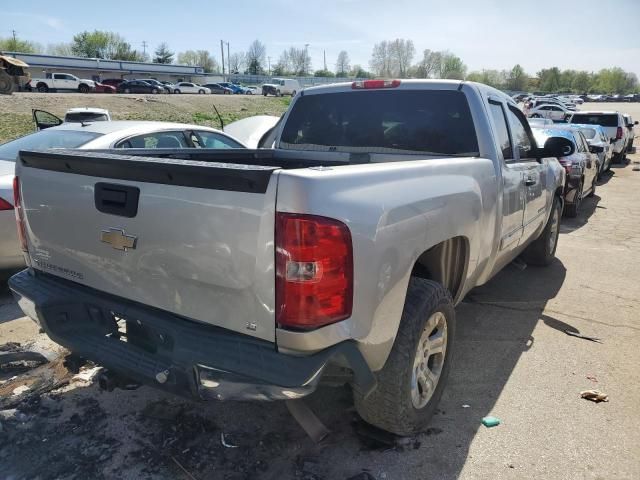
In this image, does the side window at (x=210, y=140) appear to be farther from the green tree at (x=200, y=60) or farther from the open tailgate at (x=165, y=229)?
the green tree at (x=200, y=60)

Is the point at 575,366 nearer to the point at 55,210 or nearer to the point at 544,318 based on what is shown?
the point at 544,318

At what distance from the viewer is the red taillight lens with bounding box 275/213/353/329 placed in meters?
2.02

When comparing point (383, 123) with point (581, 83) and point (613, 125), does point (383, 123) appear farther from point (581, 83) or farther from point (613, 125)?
point (581, 83)

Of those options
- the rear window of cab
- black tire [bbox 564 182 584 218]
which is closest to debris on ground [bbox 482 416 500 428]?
the rear window of cab

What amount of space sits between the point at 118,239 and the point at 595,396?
3102mm

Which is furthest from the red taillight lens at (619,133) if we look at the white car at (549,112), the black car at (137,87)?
the black car at (137,87)

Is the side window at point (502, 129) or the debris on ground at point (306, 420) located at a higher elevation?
the side window at point (502, 129)

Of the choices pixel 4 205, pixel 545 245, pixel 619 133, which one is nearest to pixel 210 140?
pixel 4 205

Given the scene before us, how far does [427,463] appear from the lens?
2.71 metres

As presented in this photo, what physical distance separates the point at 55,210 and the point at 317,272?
5.21 feet

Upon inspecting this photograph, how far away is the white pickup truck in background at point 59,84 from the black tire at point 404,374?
50136mm

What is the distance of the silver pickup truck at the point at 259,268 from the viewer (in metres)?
2.08

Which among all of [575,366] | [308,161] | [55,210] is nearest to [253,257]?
[55,210]

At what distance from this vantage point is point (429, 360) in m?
3.08
